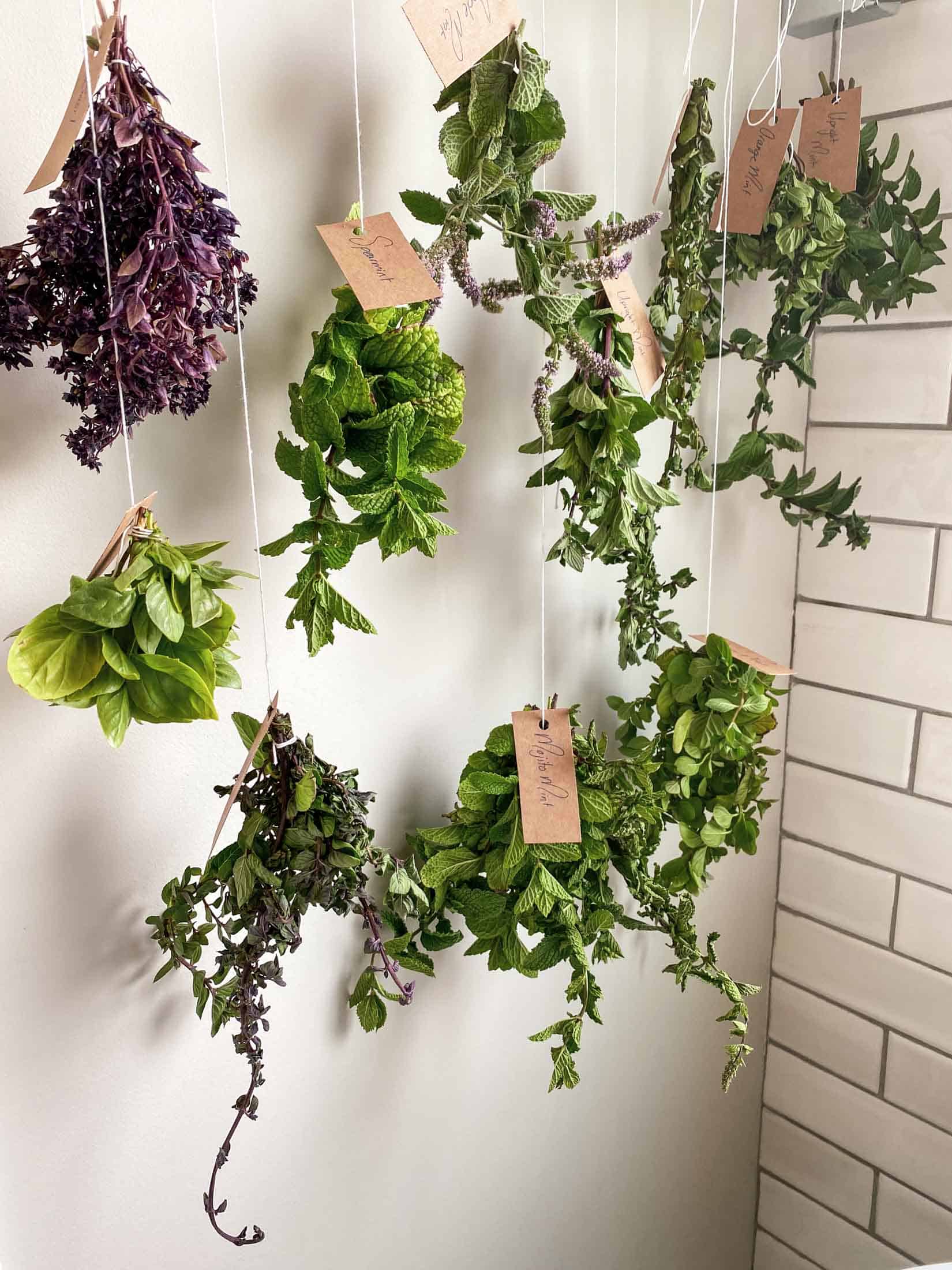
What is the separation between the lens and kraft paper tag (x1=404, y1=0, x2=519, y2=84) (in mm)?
664

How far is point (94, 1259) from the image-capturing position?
2.68 ft

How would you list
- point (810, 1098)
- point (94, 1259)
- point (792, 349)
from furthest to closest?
point (810, 1098)
point (792, 349)
point (94, 1259)

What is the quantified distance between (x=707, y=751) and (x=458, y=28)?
2.12ft

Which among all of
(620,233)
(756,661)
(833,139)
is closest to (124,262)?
(620,233)

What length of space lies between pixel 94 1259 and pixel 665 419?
0.95 m

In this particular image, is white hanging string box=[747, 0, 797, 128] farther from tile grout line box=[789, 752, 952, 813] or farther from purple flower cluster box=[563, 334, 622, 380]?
tile grout line box=[789, 752, 952, 813]

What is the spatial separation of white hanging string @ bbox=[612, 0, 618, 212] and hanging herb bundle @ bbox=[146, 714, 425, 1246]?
2.04ft

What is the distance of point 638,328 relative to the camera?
0.91 meters

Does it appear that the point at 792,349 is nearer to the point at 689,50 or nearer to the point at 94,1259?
the point at 689,50

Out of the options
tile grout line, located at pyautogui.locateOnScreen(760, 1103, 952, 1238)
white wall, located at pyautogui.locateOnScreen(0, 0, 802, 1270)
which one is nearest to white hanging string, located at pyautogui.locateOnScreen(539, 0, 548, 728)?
white wall, located at pyautogui.locateOnScreen(0, 0, 802, 1270)

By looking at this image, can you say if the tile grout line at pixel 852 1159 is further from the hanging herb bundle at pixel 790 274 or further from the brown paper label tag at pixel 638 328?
the brown paper label tag at pixel 638 328

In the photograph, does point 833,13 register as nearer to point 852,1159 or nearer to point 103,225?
point 103,225

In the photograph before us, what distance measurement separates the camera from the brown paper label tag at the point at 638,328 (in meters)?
0.86

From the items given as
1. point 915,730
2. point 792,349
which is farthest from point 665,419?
point 915,730
